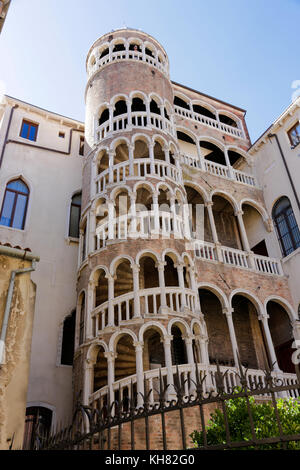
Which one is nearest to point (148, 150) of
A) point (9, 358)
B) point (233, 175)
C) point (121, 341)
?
point (233, 175)

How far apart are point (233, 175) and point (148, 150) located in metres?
4.97

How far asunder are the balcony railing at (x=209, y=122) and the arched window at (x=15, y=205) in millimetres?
9019

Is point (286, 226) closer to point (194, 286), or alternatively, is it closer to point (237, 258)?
point (237, 258)

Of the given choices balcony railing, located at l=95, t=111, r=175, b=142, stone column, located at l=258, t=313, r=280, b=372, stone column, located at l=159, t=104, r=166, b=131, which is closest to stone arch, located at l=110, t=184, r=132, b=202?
balcony railing, located at l=95, t=111, r=175, b=142

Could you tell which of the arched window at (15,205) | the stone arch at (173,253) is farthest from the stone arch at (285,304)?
the arched window at (15,205)

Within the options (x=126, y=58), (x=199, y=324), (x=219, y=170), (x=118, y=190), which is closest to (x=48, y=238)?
(x=118, y=190)

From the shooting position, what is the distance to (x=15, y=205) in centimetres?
1728

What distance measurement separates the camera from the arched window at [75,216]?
17.9 meters

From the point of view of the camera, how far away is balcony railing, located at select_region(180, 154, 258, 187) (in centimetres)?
1912

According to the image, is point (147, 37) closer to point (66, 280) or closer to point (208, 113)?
point (208, 113)

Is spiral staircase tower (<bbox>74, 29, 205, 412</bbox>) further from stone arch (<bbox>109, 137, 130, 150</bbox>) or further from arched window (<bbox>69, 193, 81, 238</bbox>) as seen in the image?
arched window (<bbox>69, 193, 81, 238</bbox>)

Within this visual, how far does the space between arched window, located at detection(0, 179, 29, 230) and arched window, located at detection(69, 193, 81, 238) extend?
2018 millimetres

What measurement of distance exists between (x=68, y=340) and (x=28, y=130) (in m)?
10.5

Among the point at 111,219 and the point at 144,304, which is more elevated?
the point at 111,219
